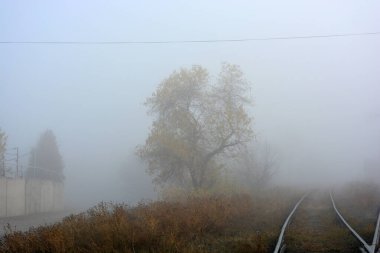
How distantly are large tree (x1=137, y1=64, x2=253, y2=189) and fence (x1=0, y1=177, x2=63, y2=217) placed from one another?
20.1 metres

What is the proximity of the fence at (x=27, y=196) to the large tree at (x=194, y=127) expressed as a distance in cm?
2011

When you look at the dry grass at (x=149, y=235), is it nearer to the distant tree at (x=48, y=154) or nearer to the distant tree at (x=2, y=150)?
the distant tree at (x=2, y=150)

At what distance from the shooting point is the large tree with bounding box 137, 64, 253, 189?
36469 millimetres

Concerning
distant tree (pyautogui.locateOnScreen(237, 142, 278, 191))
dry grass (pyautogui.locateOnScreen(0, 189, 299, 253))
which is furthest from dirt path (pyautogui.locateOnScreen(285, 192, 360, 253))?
distant tree (pyautogui.locateOnScreen(237, 142, 278, 191))

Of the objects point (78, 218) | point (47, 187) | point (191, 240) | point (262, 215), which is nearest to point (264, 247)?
point (191, 240)

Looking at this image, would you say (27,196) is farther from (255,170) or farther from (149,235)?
(149,235)

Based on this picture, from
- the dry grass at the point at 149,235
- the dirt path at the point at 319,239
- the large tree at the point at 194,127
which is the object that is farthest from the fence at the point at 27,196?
the dirt path at the point at 319,239

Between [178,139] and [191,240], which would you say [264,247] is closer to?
[191,240]

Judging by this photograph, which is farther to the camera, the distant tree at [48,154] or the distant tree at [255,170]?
the distant tree at [48,154]

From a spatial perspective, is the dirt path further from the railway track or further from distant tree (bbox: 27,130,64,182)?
distant tree (bbox: 27,130,64,182)

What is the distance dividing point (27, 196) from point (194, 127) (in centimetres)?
2815

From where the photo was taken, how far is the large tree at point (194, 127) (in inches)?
1436

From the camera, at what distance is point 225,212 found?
61.0 ft

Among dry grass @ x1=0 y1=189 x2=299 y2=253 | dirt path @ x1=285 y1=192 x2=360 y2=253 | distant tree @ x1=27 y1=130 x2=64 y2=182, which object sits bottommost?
dirt path @ x1=285 y1=192 x2=360 y2=253
